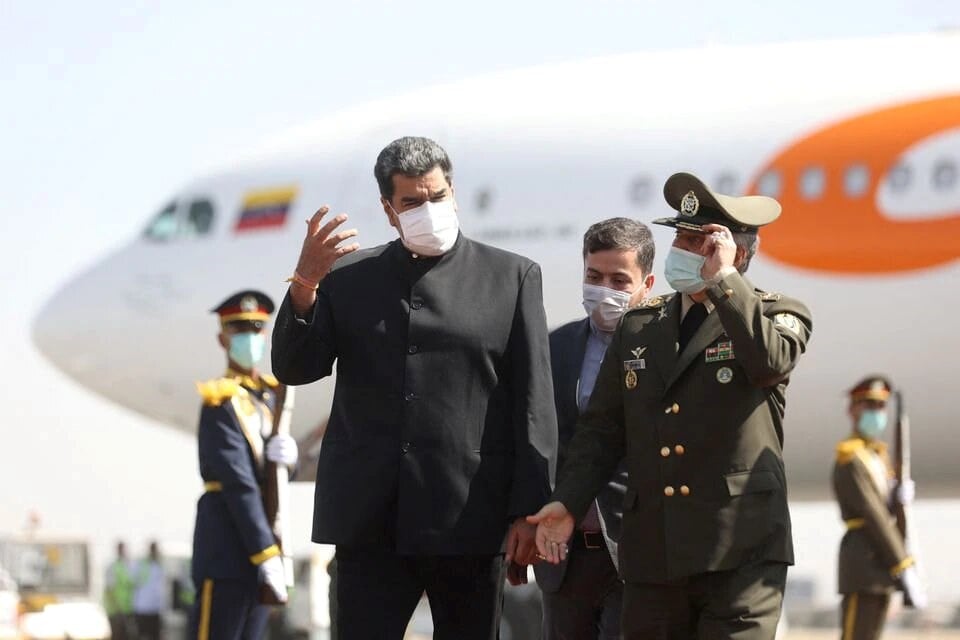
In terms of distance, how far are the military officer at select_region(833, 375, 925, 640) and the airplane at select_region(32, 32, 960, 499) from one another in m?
2.75

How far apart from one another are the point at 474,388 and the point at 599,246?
77 cm

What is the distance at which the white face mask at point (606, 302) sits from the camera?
16.3 ft

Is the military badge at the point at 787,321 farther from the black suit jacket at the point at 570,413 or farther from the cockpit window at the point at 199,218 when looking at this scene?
the cockpit window at the point at 199,218

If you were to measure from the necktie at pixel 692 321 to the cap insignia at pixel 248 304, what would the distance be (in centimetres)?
316

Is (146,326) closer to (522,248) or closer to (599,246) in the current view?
(522,248)

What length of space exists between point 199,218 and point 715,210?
12102 mm

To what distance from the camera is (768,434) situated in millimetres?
4152

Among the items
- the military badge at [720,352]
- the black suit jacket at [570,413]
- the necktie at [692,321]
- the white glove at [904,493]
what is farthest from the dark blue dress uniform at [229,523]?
the white glove at [904,493]

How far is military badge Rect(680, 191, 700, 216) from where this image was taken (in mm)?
4246

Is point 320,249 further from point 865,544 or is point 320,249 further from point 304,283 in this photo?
point 865,544

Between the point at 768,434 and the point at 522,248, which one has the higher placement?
the point at 522,248

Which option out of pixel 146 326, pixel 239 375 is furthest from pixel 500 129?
pixel 239 375

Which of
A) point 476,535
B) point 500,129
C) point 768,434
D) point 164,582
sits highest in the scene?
point 500,129

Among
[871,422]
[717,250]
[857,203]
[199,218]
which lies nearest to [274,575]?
[717,250]
